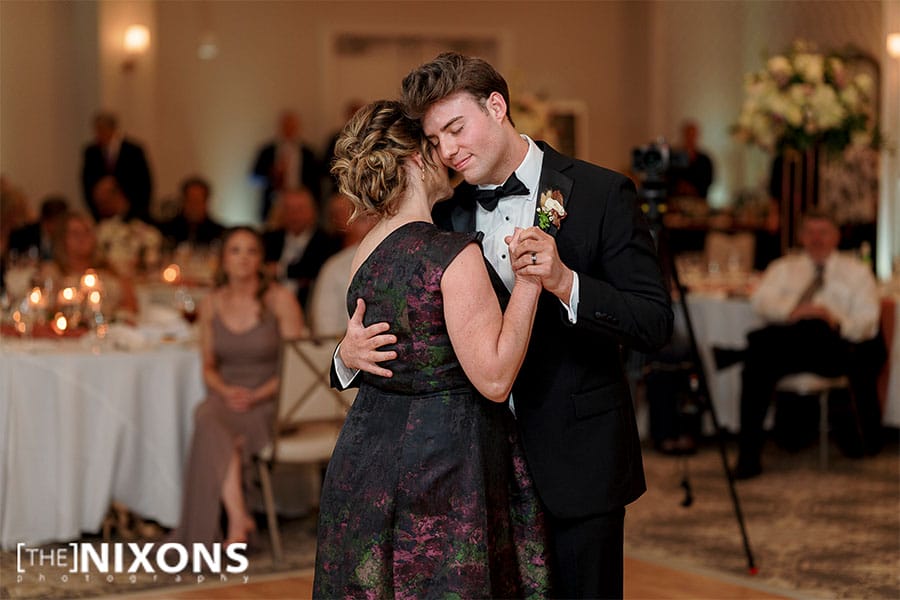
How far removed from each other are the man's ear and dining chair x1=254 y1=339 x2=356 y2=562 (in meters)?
2.58

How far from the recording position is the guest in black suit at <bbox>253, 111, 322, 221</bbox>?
1299cm

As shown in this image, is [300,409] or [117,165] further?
[117,165]

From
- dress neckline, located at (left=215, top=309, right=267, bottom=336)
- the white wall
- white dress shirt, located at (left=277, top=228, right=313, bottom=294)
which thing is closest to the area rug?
dress neckline, located at (left=215, top=309, right=267, bottom=336)

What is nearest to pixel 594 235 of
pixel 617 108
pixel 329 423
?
pixel 329 423

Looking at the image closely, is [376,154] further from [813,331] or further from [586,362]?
[813,331]

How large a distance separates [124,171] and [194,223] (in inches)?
67.9

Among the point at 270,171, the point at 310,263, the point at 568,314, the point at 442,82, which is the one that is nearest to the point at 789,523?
the point at 568,314

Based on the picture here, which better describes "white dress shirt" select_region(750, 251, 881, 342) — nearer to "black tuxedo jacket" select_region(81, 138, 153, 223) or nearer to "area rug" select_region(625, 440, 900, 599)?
"area rug" select_region(625, 440, 900, 599)

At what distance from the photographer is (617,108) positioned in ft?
48.5

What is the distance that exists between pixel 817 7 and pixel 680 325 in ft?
20.8

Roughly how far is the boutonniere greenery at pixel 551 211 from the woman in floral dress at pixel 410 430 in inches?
6.0

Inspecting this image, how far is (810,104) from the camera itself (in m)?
7.38

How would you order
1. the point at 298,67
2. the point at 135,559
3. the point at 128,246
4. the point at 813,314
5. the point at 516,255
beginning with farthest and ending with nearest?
1. the point at 298,67
2. the point at 128,246
3. the point at 813,314
4. the point at 135,559
5. the point at 516,255

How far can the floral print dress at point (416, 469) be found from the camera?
251 cm
